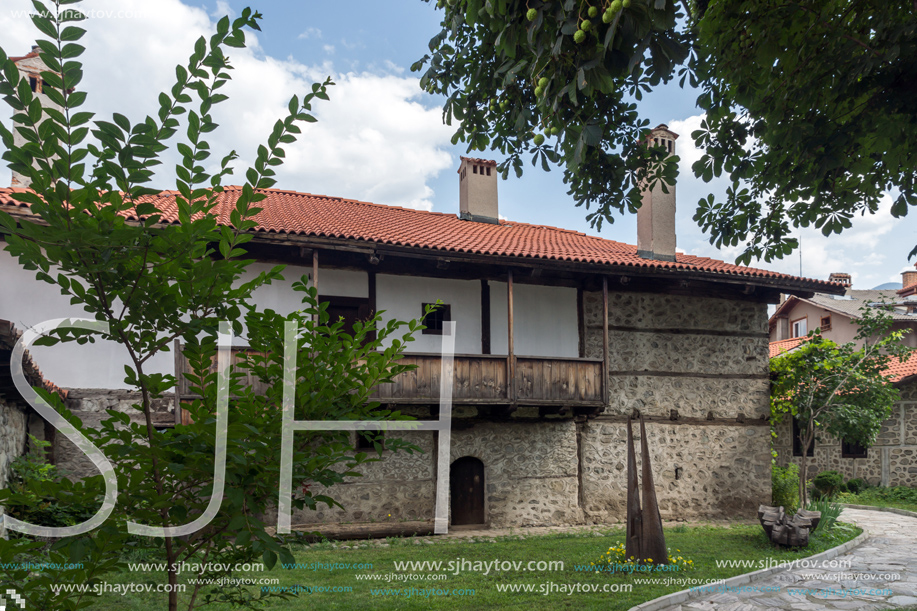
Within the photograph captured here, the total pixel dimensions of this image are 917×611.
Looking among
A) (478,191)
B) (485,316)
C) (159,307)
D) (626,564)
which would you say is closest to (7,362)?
(159,307)

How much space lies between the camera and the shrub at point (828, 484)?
1720cm

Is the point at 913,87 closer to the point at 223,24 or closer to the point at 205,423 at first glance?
the point at 223,24

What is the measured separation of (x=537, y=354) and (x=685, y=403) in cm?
320

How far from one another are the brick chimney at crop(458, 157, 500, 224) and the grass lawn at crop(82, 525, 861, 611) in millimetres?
7205

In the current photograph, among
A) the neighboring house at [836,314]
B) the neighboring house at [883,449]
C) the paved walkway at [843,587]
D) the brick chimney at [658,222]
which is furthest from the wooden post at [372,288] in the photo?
the neighboring house at [836,314]

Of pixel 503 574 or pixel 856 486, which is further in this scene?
pixel 856 486

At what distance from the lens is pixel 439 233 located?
448 inches

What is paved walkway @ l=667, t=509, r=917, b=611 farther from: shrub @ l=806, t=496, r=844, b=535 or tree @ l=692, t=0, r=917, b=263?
tree @ l=692, t=0, r=917, b=263

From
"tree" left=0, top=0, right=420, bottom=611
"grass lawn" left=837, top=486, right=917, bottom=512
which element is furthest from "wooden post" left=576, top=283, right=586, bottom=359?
"grass lawn" left=837, top=486, right=917, bottom=512

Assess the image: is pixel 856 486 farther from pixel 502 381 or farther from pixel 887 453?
pixel 502 381

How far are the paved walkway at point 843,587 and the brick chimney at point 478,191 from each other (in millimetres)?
9161

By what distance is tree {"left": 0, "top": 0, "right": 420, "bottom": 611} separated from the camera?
1885 mm

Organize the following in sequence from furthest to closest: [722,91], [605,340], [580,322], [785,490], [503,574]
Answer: [785,490], [580,322], [605,340], [503,574], [722,91]

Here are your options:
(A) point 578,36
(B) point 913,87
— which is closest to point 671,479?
(B) point 913,87
